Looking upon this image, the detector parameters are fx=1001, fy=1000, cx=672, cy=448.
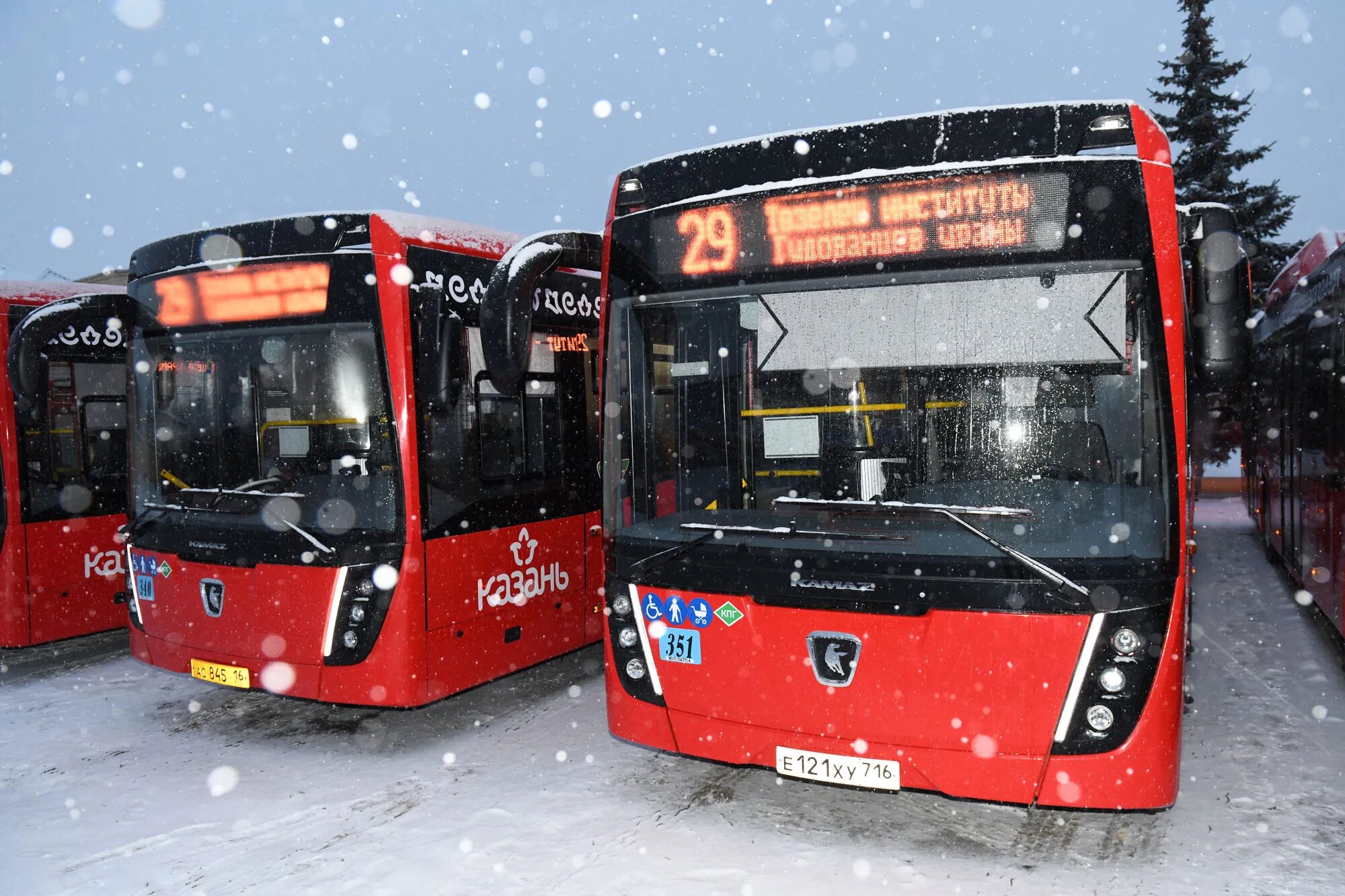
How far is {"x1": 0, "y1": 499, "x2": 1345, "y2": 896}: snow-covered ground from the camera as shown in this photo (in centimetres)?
406

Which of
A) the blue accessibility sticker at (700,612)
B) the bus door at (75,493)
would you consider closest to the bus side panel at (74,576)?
the bus door at (75,493)

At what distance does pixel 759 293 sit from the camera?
14.1ft

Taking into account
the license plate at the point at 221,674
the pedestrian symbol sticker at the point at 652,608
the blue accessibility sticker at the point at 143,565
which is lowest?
the license plate at the point at 221,674

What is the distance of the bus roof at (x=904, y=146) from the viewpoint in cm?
380

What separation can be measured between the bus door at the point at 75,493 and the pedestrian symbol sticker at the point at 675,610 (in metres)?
5.37

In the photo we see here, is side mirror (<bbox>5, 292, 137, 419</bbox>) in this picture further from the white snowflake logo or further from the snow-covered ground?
the white snowflake logo

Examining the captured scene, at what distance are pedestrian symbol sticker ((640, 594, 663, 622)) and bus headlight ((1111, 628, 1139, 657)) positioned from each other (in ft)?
6.04

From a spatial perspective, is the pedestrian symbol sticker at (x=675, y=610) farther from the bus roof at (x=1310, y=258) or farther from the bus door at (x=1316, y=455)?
the bus roof at (x=1310, y=258)

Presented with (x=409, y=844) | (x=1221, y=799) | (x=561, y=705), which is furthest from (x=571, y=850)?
(x=1221, y=799)

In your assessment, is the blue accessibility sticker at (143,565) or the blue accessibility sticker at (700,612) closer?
the blue accessibility sticker at (700,612)

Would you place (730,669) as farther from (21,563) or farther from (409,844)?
(21,563)

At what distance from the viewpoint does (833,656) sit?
13.2 feet

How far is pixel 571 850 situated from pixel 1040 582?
227cm

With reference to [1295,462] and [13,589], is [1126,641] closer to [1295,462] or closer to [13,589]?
[1295,462]
